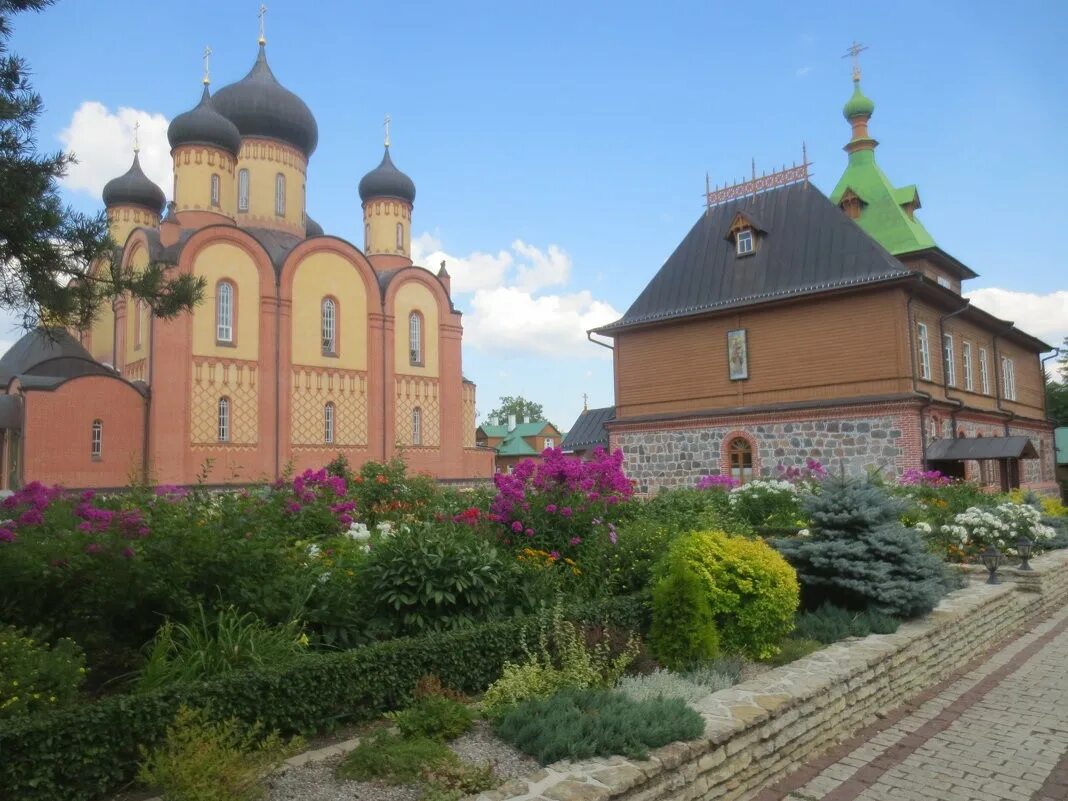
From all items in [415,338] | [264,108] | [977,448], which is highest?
[264,108]

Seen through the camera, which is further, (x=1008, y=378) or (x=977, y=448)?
(x=1008, y=378)

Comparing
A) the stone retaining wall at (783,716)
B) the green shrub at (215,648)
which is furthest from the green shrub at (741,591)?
the green shrub at (215,648)

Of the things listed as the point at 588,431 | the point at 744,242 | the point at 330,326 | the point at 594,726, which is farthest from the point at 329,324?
the point at 594,726

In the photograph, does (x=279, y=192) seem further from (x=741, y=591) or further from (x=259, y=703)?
(x=259, y=703)

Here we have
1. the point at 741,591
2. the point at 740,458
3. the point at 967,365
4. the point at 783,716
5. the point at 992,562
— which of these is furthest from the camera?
the point at 967,365

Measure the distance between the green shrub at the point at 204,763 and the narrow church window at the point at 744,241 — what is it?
64.8 feet

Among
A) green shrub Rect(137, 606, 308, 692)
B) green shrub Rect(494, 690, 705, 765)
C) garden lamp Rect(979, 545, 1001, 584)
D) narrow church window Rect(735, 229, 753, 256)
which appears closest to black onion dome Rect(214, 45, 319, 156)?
narrow church window Rect(735, 229, 753, 256)

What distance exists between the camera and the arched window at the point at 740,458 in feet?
65.2

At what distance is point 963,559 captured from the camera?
11945 mm

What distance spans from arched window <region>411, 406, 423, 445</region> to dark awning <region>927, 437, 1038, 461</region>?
20.6 meters

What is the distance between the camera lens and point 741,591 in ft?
21.1

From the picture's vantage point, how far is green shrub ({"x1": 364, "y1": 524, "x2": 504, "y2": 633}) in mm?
5602

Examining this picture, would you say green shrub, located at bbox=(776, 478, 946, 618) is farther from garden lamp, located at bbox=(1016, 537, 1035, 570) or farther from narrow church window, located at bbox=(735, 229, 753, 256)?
narrow church window, located at bbox=(735, 229, 753, 256)

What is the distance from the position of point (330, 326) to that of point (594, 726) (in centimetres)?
2860
